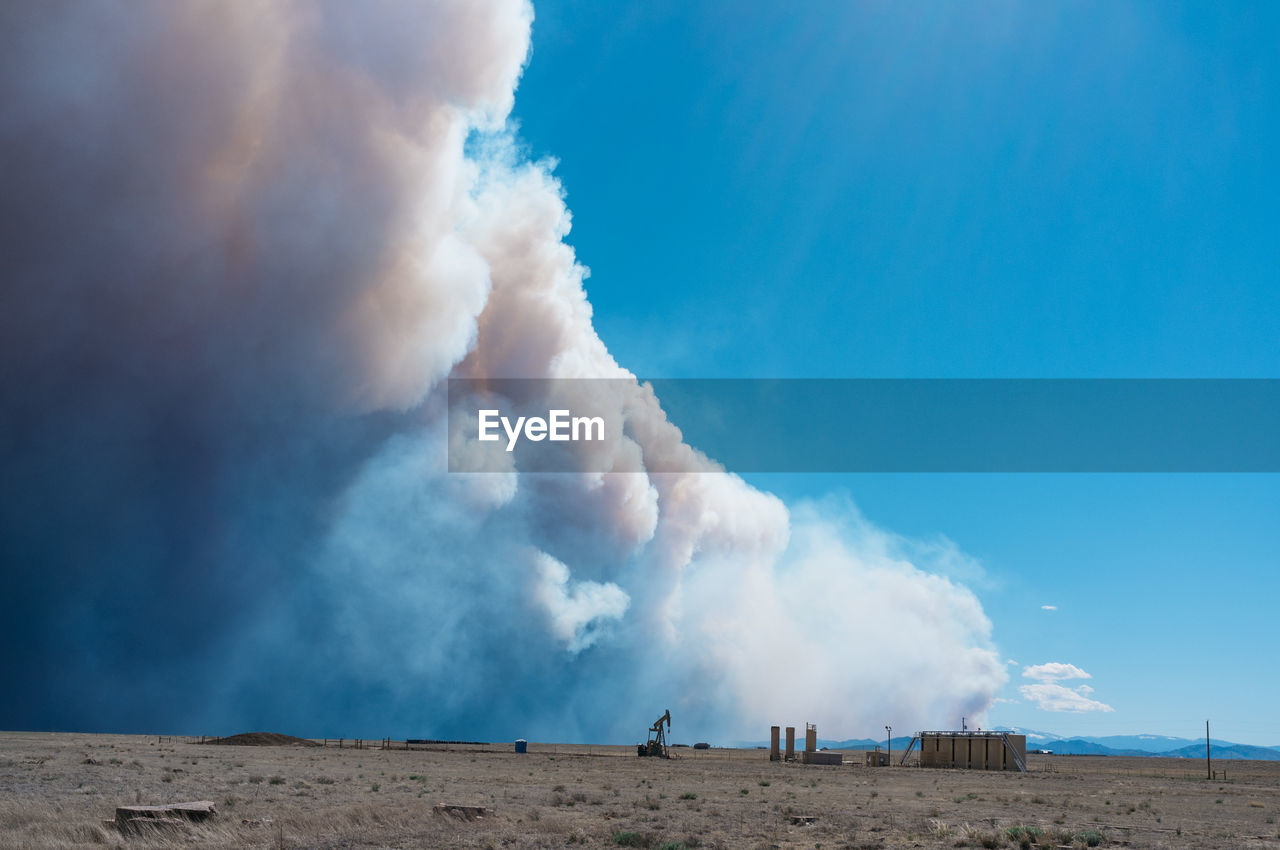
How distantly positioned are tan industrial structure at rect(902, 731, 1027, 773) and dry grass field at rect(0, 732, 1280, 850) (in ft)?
102

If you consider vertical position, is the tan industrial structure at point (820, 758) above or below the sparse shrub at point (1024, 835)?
below

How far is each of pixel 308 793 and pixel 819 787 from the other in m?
25.1

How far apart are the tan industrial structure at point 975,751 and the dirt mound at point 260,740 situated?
61.7 metres

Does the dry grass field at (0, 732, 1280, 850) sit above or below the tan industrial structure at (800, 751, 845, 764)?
above

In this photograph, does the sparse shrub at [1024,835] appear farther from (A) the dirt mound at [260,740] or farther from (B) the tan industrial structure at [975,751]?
(A) the dirt mound at [260,740]

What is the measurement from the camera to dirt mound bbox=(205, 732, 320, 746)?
9562 centimetres

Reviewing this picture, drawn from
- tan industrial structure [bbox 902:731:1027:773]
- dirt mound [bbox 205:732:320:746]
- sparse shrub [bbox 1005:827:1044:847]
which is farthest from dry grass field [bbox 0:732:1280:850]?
dirt mound [bbox 205:732:320:746]

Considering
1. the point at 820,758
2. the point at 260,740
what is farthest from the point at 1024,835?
the point at 260,740

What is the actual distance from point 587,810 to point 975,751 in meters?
67.7

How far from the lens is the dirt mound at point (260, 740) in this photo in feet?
314

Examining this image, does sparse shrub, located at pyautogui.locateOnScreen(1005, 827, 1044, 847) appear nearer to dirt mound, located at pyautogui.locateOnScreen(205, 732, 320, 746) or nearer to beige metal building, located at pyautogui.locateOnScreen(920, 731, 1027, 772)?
beige metal building, located at pyautogui.locateOnScreen(920, 731, 1027, 772)

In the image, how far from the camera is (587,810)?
30.2m

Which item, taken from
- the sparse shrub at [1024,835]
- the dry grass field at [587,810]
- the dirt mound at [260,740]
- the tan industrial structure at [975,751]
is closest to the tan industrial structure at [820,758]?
the tan industrial structure at [975,751]

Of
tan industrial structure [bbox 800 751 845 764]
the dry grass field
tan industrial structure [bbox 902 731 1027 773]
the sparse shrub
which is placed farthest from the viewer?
tan industrial structure [bbox 800 751 845 764]
